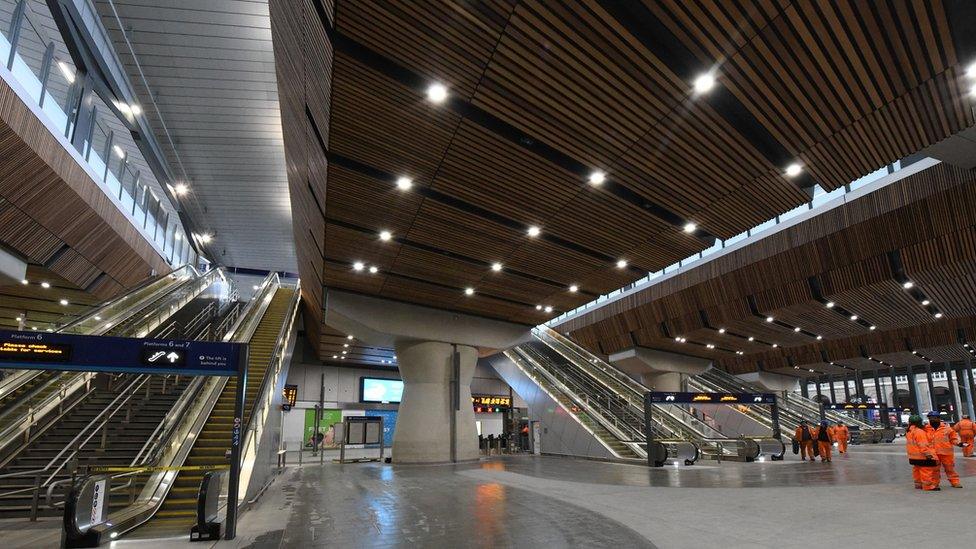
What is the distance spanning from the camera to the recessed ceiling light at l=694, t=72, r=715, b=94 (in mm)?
6516

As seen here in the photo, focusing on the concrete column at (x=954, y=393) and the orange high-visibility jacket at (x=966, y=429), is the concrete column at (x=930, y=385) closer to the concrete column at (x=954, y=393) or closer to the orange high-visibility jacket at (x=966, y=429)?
the concrete column at (x=954, y=393)

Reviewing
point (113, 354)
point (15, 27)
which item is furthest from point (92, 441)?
point (15, 27)

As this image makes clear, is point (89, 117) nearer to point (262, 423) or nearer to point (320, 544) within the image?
point (262, 423)

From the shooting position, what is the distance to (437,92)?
6.95m

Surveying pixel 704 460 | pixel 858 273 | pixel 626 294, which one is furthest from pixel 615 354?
pixel 858 273

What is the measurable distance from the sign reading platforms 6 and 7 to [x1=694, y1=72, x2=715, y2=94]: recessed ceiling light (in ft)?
21.6

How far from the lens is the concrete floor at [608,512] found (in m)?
5.59

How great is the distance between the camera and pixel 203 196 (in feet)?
71.7

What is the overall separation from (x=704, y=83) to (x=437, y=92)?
340 cm

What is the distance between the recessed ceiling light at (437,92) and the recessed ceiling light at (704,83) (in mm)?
3203

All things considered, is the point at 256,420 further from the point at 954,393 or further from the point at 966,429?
the point at 954,393

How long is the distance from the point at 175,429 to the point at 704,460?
16381 mm

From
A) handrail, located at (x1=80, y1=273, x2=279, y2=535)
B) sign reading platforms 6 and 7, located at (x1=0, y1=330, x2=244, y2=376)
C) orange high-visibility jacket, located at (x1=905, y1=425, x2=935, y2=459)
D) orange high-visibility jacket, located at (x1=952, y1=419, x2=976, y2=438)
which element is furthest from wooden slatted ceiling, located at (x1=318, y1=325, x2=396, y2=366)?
orange high-visibility jacket, located at (x1=952, y1=419, x2=976, y2=438)

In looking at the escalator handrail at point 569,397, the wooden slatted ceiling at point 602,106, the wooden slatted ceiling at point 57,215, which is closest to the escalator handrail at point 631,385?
the escalator handrail at point 569,397
